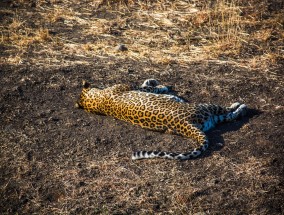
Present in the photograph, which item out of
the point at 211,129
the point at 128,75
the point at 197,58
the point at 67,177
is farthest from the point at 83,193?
the point at 197,58

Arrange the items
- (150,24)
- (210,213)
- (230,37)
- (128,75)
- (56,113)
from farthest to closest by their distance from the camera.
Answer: (150,24) → (230,37) → (128,75) → (56,113) → (210,213)

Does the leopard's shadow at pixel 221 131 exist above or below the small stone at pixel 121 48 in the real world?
above

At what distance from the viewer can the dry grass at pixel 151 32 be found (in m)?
9.96

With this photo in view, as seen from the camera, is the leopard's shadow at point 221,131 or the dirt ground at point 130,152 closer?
the dirt ground at point 130,152

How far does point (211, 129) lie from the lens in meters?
7.32

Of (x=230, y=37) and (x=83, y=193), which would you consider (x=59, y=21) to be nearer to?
(x=230, y=37)

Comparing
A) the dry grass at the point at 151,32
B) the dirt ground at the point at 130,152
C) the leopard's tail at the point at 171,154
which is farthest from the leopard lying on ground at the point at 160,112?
the dry grass at the point at 151,32

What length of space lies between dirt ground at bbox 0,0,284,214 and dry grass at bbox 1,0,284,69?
0.63 metres

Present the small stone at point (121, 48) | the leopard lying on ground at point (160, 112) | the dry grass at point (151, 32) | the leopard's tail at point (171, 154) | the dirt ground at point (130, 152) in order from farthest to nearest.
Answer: the small stone at point (121, 48)
the dry grass at point (151, 32)
the leopard lying on ground at point (160, 112)
the leopard's tail at point (171, 154)
the dirt ground at point (130, 152)

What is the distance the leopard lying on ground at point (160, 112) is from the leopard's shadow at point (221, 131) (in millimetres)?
77

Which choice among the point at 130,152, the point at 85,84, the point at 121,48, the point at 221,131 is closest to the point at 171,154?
the point at 130,152

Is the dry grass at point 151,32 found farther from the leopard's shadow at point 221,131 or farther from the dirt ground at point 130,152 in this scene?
the leopard's shadow at point 221,131

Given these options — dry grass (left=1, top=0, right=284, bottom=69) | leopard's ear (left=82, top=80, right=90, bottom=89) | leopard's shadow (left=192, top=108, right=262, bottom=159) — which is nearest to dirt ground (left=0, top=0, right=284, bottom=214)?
leopard's shadow (left=192, top=108, right=262, bottom=159)

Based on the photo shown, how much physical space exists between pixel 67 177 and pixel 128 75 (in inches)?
124
